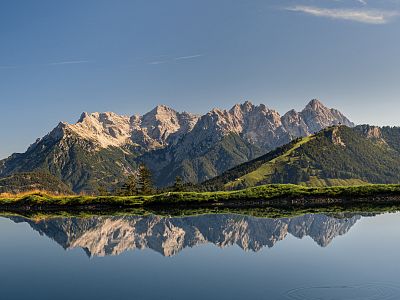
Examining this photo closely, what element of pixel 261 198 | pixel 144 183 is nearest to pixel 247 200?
pixel 261 198

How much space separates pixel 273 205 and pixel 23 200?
60.2m

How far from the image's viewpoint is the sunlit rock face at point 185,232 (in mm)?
39594

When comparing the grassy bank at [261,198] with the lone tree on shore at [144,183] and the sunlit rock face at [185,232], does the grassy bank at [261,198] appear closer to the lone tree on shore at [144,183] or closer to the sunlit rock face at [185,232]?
the sunlit rock face at [185,232]

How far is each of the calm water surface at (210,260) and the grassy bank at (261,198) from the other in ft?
94.5

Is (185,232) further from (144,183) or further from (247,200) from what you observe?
(144,183)

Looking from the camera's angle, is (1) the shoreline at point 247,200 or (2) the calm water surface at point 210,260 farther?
(1) the shoreline at point 247,200

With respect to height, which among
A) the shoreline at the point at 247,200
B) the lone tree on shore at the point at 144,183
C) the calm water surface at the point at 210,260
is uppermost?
the lone tree on shore at the point at 144,183

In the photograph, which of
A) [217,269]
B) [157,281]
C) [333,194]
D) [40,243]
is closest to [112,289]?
[157,281]

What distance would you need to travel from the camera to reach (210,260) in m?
31.9

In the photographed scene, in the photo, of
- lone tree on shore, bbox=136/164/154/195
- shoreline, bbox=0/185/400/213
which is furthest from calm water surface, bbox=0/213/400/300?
lone tree on shore, bbox=136/164/154/195

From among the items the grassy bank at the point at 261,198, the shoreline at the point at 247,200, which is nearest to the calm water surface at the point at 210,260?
the shoreline at the point at 247,200

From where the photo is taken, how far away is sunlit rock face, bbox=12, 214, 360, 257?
39.6 metres

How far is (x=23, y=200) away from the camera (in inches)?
3893

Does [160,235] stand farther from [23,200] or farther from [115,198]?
[23,200]
